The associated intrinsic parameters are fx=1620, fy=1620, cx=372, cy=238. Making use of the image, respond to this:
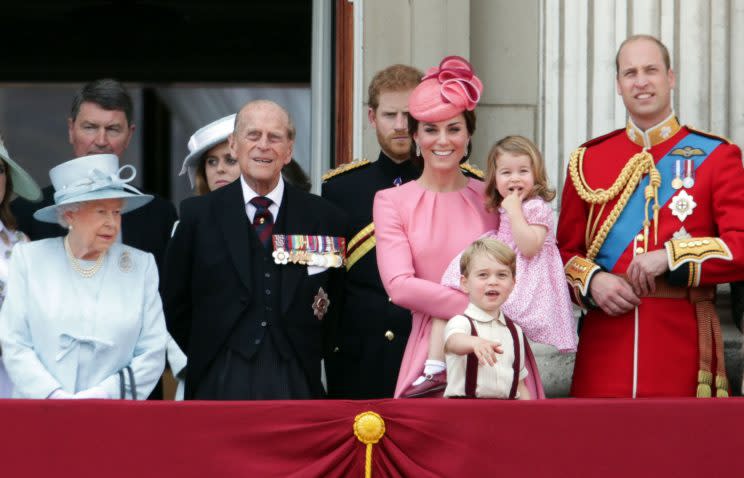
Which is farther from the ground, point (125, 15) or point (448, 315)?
point (125, 15)

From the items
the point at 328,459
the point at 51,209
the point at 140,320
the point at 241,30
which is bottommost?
the point at 328,459

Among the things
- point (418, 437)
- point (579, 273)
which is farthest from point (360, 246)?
point (418, 437)

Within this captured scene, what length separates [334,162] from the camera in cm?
731

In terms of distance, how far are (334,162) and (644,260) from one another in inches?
91.5

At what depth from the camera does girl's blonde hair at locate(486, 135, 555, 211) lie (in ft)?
17.1

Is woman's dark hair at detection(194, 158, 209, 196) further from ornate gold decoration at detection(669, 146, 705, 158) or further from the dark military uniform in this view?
ornate gold decoration at detection(669, 146, 705, 158)

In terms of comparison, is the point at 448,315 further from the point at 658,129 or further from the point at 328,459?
the point at 658,129

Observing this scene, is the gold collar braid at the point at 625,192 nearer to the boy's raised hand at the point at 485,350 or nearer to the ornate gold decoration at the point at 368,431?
the boy's raised hand at the point at 485,350

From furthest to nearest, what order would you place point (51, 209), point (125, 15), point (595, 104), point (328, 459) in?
point (125, 15) < point (595, 104) < point (51, 209) < point (328, 459)

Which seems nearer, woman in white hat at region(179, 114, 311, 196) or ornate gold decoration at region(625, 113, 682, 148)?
ornate gold decoration at region(625, 113, 682, 148)

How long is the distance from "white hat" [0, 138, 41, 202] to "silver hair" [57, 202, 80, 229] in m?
0.32

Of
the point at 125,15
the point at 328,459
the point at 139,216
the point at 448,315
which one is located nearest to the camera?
the point at 328,459

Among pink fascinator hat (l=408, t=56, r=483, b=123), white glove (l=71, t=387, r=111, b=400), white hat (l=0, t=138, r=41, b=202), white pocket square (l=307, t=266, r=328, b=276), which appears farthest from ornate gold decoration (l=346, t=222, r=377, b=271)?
white hat (l=0, t=138, r=41, b=202)

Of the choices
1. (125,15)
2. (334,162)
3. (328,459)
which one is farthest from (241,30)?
(328,459)
